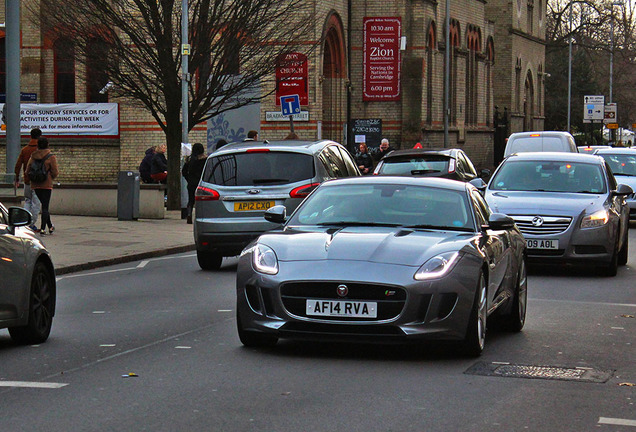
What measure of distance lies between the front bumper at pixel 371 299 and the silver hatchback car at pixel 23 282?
6.21ft

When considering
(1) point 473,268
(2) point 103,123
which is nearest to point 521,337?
(1) point 473,268

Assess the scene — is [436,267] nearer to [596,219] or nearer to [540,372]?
[540,372]

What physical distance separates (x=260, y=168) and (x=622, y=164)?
47.2 ft

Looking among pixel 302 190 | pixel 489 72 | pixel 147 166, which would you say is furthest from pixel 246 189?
pixel 489 72

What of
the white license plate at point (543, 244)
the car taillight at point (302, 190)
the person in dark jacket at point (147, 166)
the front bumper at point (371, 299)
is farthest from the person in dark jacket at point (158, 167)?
the front bumper at point (371, 299)

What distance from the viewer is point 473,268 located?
839 centimetres

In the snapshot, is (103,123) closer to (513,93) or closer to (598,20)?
(513,93)

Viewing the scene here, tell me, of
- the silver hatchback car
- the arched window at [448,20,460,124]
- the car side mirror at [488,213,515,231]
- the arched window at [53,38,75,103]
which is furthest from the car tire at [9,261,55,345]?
the arched window at [448,20,460,124]

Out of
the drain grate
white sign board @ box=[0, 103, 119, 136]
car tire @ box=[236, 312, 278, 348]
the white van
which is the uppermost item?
white sign board @ box=[0, 103, 119, 136]

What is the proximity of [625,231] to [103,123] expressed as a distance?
1000 inches

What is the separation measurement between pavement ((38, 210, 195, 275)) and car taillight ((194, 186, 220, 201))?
1.94m

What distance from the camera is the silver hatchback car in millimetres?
8766

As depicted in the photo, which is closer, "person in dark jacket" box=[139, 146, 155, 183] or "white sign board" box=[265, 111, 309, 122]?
"person in dark jacket" box=[139, 146, 155, 183]

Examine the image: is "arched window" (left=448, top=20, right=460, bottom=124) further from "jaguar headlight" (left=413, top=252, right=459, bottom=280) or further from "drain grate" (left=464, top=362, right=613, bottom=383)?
"drain grate" (left=464, top=362, right=613, bottom=383)
